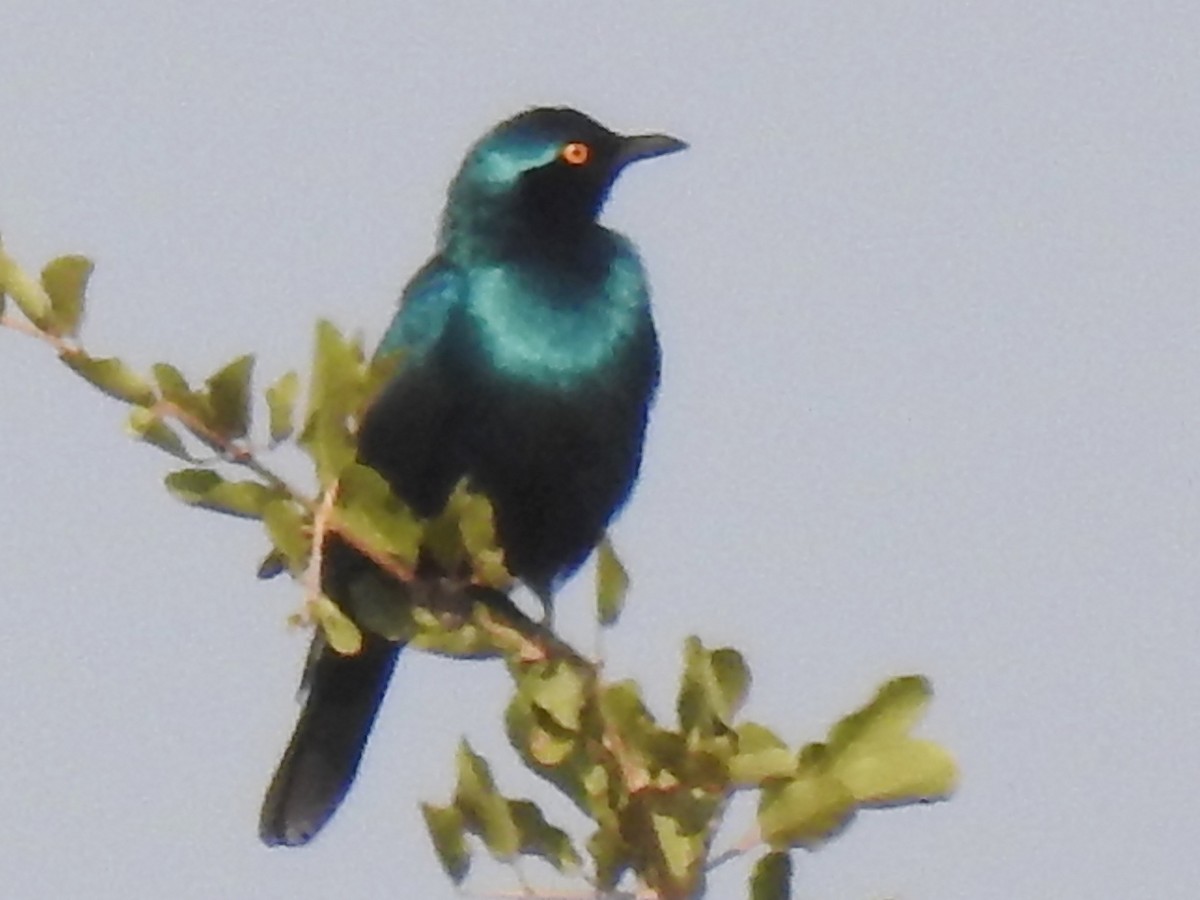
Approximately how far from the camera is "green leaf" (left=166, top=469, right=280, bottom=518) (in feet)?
9.84

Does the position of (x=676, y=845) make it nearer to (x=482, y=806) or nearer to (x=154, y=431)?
(x=482, y=806)

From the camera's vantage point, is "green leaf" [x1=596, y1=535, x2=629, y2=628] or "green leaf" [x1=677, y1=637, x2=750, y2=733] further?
"green leaf" [x1=596, y1=535, x2=629, y2=628]

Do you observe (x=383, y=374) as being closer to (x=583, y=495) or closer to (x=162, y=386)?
(x=162, y=386)

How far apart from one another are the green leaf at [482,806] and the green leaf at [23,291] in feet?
2.50

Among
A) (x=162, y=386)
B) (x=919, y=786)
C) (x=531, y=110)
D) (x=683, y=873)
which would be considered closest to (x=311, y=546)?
(x=162, y=386)

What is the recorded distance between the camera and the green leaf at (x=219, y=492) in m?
3.00

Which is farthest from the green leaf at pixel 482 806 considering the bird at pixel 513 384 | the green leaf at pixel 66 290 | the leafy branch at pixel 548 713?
the bird at pixel 513 384

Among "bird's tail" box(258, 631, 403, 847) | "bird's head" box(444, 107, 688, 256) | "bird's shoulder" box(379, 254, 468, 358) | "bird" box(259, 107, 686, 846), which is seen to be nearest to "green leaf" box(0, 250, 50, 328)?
"bird" box(259, 107, 686, 846)

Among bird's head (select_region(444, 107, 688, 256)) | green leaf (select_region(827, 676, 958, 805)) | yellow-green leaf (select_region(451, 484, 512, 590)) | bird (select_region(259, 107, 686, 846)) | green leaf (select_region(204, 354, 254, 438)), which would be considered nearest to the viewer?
green leaf (select_region(827, 676, 958, 805))

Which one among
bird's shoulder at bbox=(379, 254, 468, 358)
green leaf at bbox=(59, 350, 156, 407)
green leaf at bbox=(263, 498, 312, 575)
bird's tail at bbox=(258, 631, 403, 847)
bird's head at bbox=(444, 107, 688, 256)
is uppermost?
bird's head at bbox=(444, 107, 688, 256)

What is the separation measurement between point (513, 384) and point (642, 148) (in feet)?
2.40

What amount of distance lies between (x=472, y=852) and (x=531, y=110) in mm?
2450

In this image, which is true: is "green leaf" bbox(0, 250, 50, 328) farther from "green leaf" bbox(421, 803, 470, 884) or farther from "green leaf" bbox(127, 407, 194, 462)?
"green leaf" bbox(421, 803, 470, 884)

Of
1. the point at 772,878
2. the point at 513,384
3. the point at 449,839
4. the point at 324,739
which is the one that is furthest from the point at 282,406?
the point at 324,739
